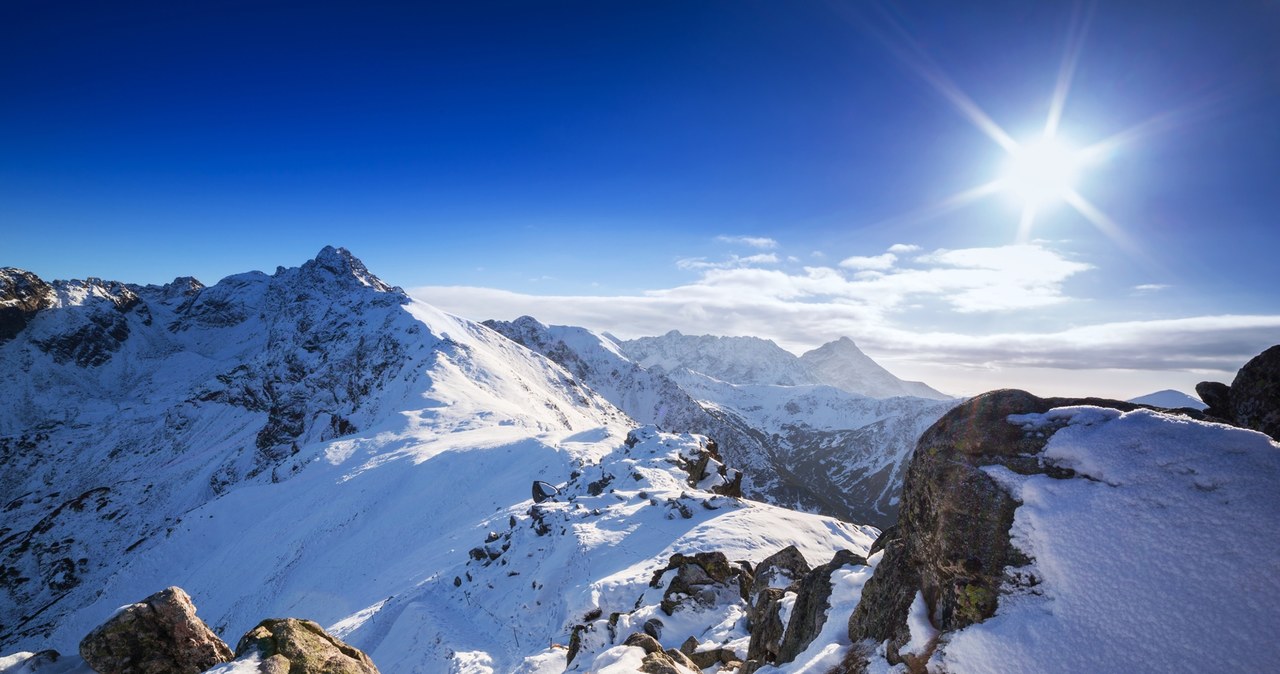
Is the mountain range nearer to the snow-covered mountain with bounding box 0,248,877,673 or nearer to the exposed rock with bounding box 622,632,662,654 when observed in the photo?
the exposed rock with bounding box 622,632,662,654

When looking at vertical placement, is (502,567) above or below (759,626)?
below

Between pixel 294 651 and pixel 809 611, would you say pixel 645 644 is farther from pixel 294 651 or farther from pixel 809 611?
pixel 294 651

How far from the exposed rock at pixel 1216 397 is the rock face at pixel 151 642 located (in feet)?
68.1

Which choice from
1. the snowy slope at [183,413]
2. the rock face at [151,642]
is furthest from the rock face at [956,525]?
the snowy slope at [183,413]

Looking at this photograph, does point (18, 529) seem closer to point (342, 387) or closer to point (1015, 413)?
point (342, 387)

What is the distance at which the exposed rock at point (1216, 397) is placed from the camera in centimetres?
1039

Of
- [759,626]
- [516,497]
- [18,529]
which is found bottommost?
[18,529]

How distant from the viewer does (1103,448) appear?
20.6 feet

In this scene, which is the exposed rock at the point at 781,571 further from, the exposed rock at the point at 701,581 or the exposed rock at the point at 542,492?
the exposed rock at the point at 542,492

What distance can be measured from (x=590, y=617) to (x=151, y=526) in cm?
9785

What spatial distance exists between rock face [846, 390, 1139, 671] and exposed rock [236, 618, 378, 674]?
8469mm

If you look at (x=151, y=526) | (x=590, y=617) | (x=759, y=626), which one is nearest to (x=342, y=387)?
(x=151, y=526)

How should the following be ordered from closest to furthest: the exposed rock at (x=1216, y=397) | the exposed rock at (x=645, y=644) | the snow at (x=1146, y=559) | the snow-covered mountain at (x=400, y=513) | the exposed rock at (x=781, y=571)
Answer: the snow at (x=1146, y=559) → the exposed rock at (x=1216, y=397) → the exposed rock at (x=645, y=644) → the exposed rock at (x=781, y=571) → the snow-covered mountain at (x=400, y=513)

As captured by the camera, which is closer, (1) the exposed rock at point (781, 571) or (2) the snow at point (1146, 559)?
(2) the snow at point (1146, 559)
